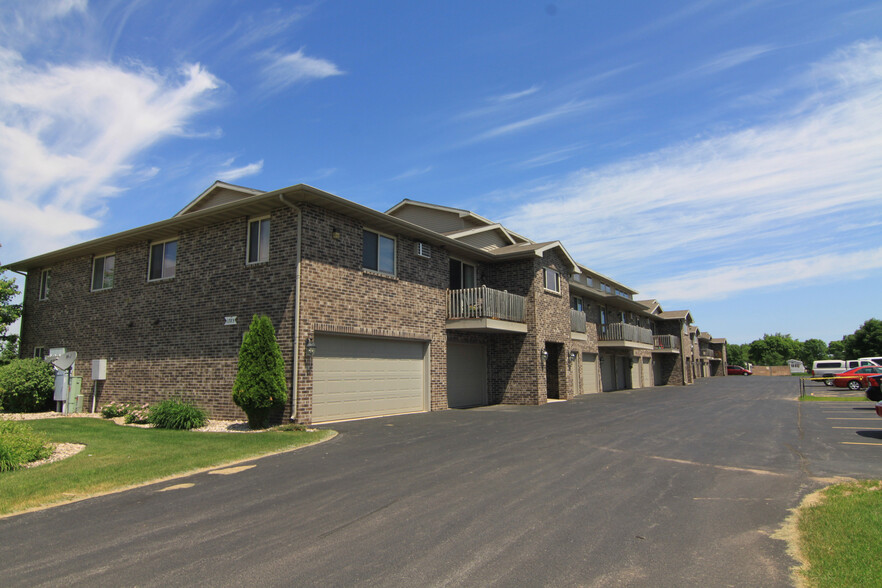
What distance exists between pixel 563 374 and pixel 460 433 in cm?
1266

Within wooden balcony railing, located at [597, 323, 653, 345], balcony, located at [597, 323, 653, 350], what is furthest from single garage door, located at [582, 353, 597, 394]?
wooden balcony railing, located at [597, 323, 653, 345]

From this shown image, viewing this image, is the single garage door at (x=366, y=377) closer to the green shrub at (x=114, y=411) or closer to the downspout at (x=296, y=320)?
the downspout at (x=296, y=320)

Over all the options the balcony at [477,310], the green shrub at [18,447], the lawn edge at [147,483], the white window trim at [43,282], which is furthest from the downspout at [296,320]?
the white window trim at [43,282]

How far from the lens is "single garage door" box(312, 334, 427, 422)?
1379 cm

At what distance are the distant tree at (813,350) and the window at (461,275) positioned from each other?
375 ft

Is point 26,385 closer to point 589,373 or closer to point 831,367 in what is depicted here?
point 589,373

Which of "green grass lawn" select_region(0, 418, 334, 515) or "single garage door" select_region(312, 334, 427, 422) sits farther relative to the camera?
"single garage door" select_region(312, 334, 427, 422)

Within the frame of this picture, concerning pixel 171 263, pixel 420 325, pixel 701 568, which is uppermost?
pixel 171 263

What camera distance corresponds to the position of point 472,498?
6531mm

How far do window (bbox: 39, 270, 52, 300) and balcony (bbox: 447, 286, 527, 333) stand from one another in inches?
627

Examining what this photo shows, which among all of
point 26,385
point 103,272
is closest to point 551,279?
point 103,272

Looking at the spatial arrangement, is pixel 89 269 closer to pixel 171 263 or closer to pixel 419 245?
pixel 171 263

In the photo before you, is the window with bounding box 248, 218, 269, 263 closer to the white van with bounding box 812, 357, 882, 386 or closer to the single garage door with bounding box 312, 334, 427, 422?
the single garage door with bounding box 312, 334, 427, 422

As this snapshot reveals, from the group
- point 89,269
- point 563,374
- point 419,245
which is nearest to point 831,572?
point 419,245
